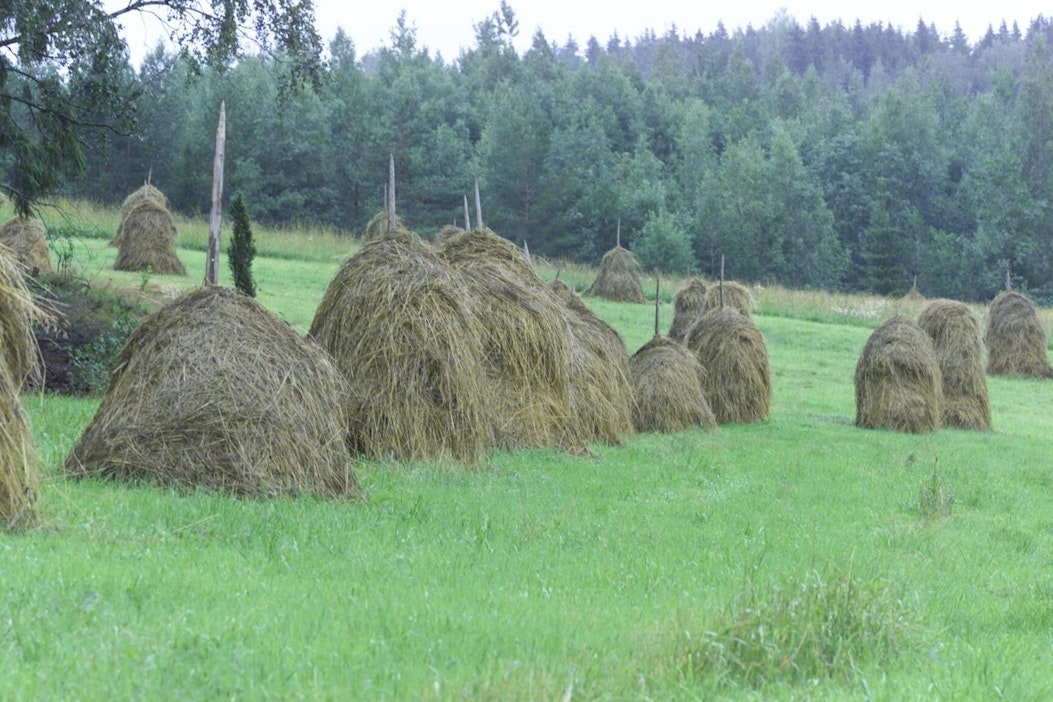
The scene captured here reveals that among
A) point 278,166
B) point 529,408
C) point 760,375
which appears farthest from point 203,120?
point 529,408

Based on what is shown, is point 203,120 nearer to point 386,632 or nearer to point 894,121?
point 894,121

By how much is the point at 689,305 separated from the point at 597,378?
1790 cm

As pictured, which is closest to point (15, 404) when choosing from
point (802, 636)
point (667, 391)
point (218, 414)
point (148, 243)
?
point (218, 414)

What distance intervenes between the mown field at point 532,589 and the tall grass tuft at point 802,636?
0.01 meters

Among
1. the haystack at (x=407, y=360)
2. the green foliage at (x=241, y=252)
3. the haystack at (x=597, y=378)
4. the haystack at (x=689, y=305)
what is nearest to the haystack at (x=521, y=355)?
the haystack at (x=597, y=378)

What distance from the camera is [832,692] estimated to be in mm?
6133

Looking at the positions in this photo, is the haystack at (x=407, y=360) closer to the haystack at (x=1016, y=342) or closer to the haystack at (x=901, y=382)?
the haystack at (x=901, y=382)

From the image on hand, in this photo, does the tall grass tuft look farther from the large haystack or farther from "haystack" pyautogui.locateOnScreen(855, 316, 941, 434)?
"haystack" pyautogui.locateOnScreen(855, 316, 941, 434)

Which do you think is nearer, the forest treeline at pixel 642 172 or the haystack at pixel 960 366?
the haystack at pixel 960 366

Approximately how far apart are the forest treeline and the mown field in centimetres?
5933

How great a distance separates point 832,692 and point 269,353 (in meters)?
7.12

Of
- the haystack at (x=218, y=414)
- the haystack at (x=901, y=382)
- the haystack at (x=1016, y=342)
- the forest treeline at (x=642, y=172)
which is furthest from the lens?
the forest treeline at (x=642, y=172)

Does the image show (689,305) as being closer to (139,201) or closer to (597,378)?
(139,201)

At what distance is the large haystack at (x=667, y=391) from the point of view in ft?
68.9
